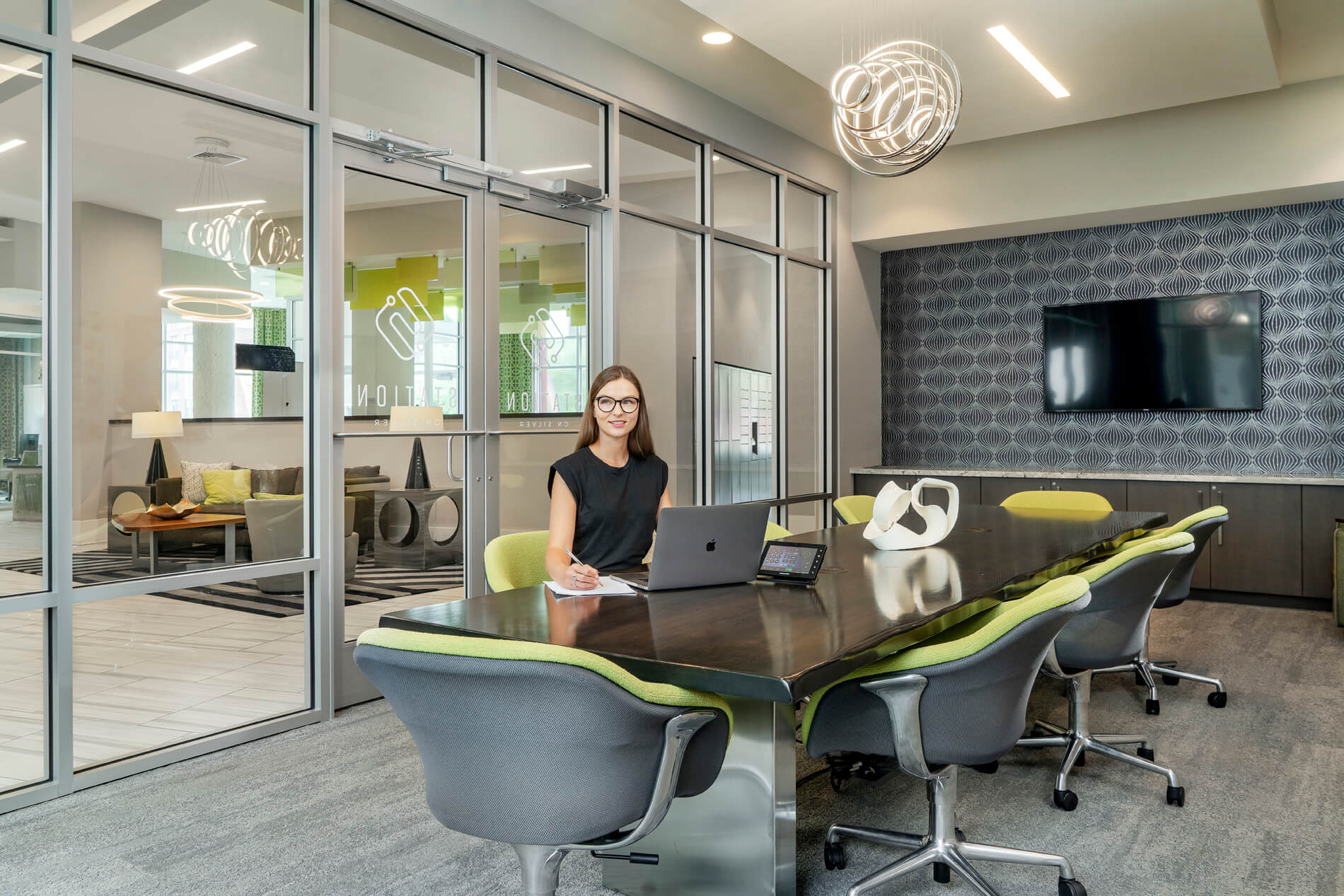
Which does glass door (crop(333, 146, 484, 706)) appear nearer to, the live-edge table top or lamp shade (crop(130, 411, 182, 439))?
lamp shade (crop(130, 411, 182, 439))

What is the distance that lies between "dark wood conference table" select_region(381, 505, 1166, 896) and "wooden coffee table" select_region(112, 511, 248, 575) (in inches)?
61.4

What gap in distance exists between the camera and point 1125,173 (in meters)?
6.62

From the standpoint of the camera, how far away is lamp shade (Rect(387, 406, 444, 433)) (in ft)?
13.6

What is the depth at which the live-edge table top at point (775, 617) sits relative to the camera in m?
1.76

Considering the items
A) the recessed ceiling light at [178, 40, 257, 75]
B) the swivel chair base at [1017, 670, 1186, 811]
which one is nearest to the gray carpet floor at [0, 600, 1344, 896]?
the swivel chair base at [1017, 670, 1186, 811]

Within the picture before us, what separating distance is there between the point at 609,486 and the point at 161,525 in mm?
1621

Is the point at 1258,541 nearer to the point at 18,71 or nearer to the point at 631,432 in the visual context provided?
the point at 631,432

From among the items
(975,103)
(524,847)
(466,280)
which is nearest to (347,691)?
(466,280)

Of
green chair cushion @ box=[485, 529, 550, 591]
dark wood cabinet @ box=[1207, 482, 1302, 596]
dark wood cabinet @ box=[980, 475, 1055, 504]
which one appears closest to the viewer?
green chair cushion @ box=[485, 529, 550, 591]

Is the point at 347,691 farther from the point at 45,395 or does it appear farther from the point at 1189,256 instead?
the point at 1189,256

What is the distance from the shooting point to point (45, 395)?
3.05 m

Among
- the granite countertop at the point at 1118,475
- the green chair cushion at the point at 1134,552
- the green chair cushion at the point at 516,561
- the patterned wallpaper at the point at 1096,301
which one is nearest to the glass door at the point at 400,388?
the green chair cushion at the point at 516,561

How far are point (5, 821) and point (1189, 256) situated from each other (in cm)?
730

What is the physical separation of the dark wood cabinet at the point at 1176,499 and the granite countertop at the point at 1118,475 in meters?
0.06
